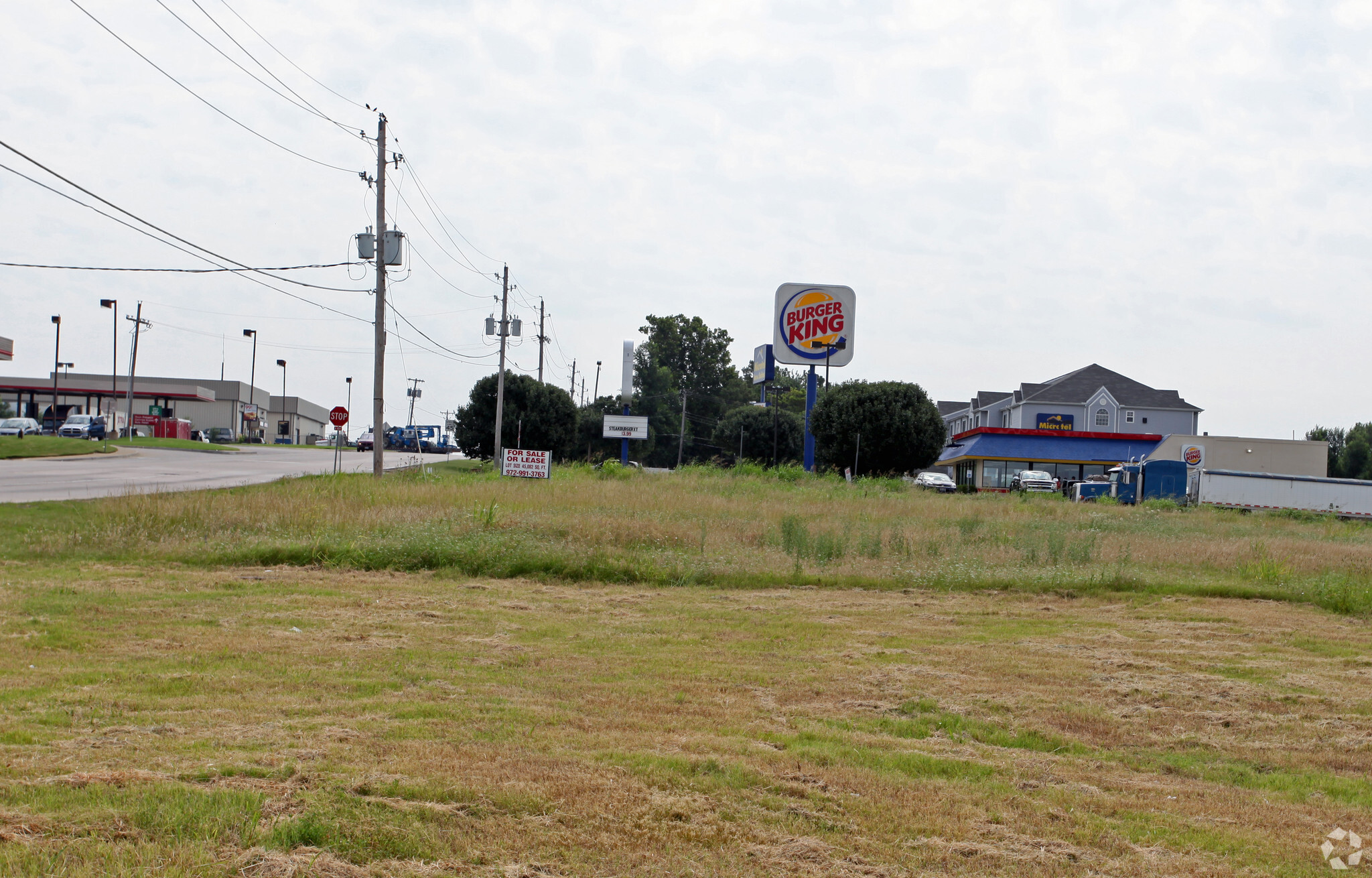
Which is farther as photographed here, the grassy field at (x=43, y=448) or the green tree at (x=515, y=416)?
the green tree at (x=515, y=416)

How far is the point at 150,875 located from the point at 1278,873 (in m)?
4.78

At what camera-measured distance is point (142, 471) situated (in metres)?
35.3

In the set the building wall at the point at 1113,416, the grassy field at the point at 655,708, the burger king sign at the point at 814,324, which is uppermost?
the burger king sign at the point at 814,324

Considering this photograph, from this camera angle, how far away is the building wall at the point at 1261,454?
4862cm

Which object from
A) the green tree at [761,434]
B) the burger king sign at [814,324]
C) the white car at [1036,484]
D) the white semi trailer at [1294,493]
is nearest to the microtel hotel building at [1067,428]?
the white car at [1036,484]

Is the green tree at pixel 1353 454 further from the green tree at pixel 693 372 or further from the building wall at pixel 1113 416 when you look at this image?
the green tree at pixel 693 372

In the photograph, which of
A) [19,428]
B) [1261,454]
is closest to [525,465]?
[1261,454]

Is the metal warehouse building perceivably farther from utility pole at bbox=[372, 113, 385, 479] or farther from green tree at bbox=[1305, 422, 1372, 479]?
green tree at bbox=[1305, 422, 1372, 479]

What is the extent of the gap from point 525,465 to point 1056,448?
169 ft

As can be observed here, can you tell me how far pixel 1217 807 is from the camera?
215 inches

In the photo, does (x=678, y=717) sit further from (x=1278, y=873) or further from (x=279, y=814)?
(x=1278, y=873)

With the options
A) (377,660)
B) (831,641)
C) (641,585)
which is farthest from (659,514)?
(377,660)

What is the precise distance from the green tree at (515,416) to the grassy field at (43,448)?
2512cm

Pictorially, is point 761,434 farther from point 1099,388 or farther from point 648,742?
point 648,742
